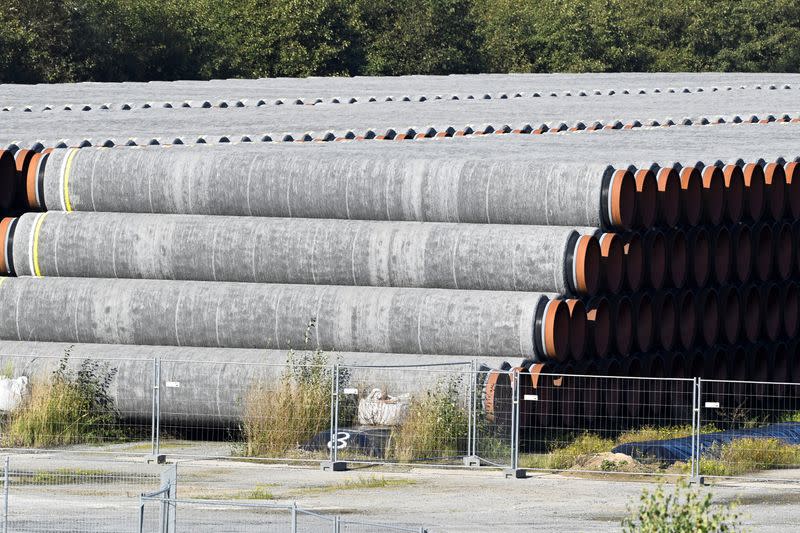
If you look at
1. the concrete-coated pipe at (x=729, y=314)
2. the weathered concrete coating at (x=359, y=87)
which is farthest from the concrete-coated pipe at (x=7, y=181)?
the weathered concrete coating at (x=359, y=87)

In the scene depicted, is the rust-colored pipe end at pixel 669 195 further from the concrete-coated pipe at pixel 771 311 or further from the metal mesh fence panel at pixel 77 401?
the metal mesh fence panel at pixel 77 401

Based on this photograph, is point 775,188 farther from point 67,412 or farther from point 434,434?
point 67,412

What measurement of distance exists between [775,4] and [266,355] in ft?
170

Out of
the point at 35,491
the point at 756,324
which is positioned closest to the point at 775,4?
the point at 756,324

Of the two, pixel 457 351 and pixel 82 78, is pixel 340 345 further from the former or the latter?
pixel 82 78

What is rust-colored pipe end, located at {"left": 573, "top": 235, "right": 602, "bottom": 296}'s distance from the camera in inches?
767

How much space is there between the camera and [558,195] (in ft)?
65.5

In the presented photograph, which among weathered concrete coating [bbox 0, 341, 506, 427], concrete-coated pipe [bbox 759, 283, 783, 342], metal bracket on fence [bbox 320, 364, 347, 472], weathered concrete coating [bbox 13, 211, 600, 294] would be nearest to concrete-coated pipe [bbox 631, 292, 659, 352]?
weathered concrete coating [bbox 13, 211, 600, 294]

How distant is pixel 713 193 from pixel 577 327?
3715mm

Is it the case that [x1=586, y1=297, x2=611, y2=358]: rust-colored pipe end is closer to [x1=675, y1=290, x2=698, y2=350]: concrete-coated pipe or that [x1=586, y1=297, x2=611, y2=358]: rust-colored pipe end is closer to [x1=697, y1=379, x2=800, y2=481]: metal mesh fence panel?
[x1=697, y1=379, x2=800, y2=481]: metal mesh fence panel

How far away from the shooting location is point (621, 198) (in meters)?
20.0

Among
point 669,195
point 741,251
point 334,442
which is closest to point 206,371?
point 334,442

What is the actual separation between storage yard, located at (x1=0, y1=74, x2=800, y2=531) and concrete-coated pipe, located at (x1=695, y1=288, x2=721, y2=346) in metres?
0.04

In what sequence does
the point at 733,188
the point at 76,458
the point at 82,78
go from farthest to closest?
the point at 82,78 → the point at 733,188 → the point at 76,458
